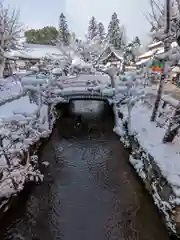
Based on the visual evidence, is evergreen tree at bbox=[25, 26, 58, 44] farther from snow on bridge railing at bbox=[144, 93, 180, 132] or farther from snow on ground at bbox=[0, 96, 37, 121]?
snow on bridge railing at bbox=[144, 93, 180, 132]

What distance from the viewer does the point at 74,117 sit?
23547 mm

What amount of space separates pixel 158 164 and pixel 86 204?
3.19 m

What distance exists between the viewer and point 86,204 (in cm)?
985

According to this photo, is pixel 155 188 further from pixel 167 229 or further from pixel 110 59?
pixel 110 59

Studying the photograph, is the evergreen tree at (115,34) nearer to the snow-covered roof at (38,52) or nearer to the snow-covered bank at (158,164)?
the snow-covered roof at (38,52)

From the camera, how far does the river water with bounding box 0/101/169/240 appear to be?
8.31 meters

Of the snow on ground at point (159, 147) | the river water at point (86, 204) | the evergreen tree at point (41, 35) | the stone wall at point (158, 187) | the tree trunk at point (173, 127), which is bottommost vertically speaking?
the river water at point (86, 204)

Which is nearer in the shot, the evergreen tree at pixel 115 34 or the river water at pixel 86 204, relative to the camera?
the river water at pixel 86 204

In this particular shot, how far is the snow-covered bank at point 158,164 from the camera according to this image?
24.9 feet

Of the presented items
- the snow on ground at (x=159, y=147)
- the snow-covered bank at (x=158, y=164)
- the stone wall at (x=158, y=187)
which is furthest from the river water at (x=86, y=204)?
the snow on ground at (x=159, y=147)

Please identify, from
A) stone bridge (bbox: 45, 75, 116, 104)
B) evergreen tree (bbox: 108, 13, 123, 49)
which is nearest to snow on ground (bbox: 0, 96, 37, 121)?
stone bridge (bbox: 45, 75, 116, 104)

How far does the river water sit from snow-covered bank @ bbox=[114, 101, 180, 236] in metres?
Result: 0.62

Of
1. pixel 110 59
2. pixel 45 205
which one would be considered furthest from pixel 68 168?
pixel 110 59

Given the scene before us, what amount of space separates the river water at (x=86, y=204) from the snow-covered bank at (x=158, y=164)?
62cm
